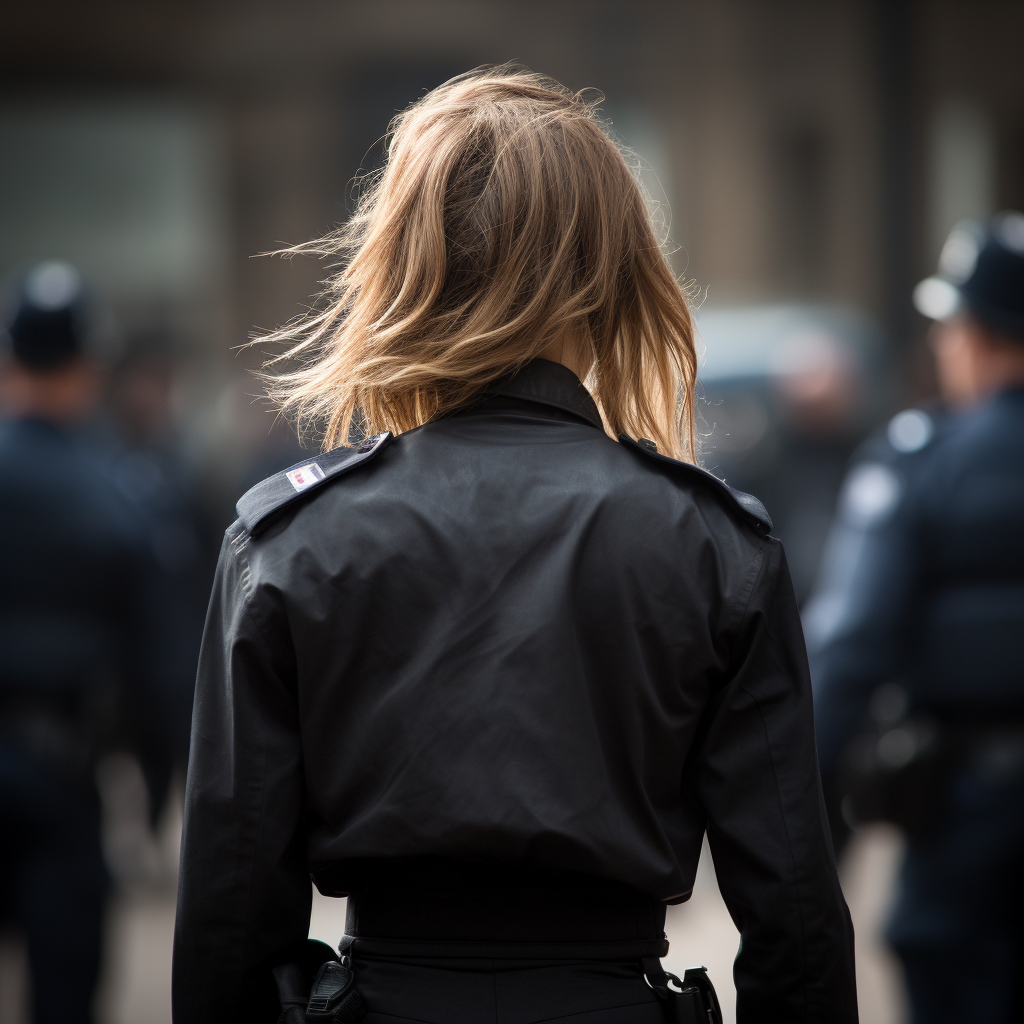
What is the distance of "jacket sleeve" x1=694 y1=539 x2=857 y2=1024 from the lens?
152 cm

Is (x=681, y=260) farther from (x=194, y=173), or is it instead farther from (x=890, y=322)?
(x=194, y=173)

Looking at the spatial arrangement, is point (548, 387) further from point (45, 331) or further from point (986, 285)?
point (45, 331)

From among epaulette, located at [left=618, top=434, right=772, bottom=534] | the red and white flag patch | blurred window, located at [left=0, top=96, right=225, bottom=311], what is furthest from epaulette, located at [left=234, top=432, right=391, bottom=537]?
blurred window, located at [left=0, top=96, right=225, bottom=311]

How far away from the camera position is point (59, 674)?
3398mm

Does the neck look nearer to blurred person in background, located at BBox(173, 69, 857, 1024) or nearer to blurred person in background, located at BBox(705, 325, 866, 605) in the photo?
blurred person in background, located at BBox(173, 69, 857, 1024)

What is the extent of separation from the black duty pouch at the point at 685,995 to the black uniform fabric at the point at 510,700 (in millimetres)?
55

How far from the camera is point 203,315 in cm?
1394

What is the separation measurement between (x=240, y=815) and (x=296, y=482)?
377 millimetres

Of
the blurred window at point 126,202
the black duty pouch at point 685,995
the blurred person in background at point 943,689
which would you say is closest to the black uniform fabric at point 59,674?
the blurred person in background at point 943,689

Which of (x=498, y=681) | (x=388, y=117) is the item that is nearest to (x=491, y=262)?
(x=498, y=681)

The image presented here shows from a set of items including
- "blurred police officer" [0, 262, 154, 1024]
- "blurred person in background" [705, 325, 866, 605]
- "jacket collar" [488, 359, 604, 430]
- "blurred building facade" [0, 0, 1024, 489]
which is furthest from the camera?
"blurred building facade" [0, 0, 1024, 489]

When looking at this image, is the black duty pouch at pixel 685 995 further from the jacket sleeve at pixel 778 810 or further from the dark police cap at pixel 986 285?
the dark police cap at pixel 986 285

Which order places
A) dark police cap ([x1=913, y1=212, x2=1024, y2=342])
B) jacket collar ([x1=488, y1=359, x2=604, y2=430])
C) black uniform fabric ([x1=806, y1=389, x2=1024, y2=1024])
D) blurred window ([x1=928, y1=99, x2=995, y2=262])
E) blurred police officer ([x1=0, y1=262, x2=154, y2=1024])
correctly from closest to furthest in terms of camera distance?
jacket collar ([x1=488, y1=359, x2=604, y2=430])
black uniform fabric ([x1=806, y1=389, x2=1024, y2=1024])
dark police cap ([x1=913, y1=212, x2=1024, y2=342])
blurred police officer ([x1=0, y1=262, x2=154, y2=1024])
blurred window ([x1=928, y1=99, x2=995, y2=262])

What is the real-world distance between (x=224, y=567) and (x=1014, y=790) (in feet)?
6.45
